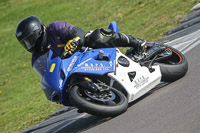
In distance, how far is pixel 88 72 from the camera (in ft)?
15.2

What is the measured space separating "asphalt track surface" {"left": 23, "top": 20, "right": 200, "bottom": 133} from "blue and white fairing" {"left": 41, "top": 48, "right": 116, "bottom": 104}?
68 centimetres

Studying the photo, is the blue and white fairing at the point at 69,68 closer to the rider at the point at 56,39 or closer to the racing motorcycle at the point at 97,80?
the racing motorcycle at the point at 97,80

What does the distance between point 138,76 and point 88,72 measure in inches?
33.9

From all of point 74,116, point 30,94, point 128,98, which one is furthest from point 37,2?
point 128,98

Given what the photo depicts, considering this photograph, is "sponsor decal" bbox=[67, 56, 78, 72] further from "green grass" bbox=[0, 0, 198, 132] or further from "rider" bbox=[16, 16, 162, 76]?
"green grass" bbox=[0, 0, 198, 132]

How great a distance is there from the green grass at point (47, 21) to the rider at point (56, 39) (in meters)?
2.79

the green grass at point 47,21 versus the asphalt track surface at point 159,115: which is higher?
the asphalt track surface at point 159,115

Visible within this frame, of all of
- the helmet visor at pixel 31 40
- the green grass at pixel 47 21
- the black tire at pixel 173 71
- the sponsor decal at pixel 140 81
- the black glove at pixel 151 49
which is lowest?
the green grass at pixel 47 21

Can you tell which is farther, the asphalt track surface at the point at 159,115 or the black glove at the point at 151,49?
the black glove at the point at 151,49

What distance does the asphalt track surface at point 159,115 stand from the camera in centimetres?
355

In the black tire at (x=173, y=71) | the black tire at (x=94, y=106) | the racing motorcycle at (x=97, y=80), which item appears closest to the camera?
the black tire at (x=94, y=106)

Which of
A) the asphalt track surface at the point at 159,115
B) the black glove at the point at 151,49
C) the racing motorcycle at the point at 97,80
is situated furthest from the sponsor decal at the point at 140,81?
the black glove at the point at 151,49

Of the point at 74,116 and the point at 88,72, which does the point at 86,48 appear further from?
the point at 74,116

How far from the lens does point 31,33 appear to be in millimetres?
4891
